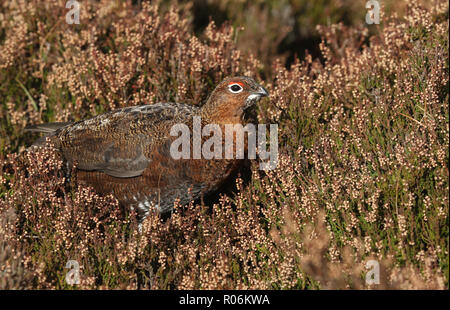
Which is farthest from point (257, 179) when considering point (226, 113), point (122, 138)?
point (122, 138)

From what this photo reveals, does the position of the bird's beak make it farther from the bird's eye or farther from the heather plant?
the heather plant

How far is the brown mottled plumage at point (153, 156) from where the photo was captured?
382cm

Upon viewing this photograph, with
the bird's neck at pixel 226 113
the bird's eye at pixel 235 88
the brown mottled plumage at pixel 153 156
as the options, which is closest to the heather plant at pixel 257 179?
the brown mottled plumage at pixel 153 156

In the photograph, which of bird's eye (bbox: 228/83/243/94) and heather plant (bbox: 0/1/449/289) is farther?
bird's eye (bbox: 228/83/243/94)

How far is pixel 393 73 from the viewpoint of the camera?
15.6ft

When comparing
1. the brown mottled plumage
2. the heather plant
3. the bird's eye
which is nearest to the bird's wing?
the brown mottled plumage

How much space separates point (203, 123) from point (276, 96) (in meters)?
1.06

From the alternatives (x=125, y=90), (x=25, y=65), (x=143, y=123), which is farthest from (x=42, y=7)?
(x=143, y=123)

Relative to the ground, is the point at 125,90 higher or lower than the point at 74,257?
higher

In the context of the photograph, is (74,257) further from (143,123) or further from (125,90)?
(125,90)

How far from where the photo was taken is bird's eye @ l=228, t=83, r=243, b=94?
384 cm

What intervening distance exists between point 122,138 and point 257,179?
3.53ft

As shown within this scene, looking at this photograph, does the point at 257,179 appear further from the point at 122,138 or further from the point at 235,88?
the point at 122,138

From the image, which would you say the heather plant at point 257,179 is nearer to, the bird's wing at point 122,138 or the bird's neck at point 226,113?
the bird's wing at point 122,138
